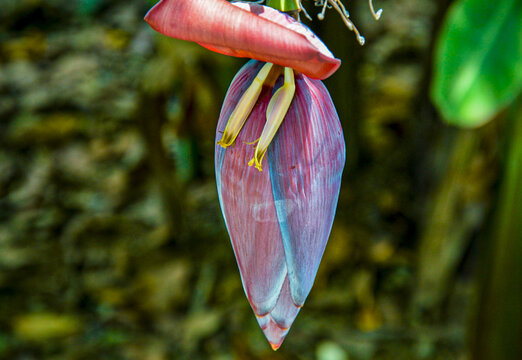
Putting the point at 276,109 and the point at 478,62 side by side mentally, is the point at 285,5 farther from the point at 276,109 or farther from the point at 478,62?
the point at 478,62

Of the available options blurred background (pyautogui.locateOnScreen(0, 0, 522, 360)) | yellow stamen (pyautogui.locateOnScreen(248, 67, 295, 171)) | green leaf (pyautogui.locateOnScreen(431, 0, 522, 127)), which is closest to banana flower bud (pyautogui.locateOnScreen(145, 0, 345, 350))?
yellow stamen (pyautogui.locateOnScreen(248, 67, 295, 171))

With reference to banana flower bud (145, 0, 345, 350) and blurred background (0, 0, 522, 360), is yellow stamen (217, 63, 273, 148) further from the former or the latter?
blurred background (0, 0, 522, 360)

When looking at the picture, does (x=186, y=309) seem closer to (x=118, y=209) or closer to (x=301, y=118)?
(x=118, y=209)

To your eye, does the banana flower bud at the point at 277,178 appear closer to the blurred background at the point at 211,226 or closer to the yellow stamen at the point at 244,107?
the yellow stamen at the point at 244,107

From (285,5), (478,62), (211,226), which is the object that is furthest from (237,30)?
(211,226)

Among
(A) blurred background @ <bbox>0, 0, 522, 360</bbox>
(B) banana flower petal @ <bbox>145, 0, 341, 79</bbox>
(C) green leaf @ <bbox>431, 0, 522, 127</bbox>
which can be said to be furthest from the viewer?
(A) blurred background @ <bbox>0, 0, 522, 360</bbox>

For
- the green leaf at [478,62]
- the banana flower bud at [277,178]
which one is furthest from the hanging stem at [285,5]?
the green leaf at [478,62]
